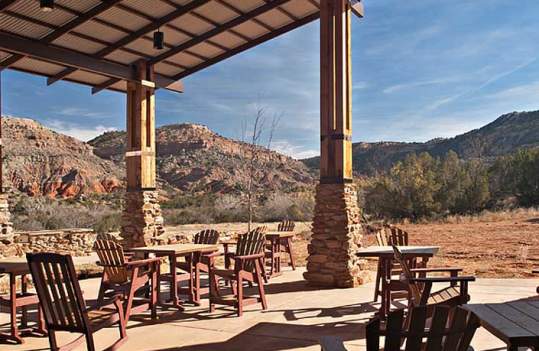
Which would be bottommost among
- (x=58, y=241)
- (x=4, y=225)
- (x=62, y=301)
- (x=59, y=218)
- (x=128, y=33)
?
(x=58, y=241)

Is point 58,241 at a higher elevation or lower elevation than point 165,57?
lower

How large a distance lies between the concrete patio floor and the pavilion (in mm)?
1265

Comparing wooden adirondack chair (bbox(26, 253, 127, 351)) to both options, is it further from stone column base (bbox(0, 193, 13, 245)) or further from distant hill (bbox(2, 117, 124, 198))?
distant hill (bbox(2, 117, 124, 198))

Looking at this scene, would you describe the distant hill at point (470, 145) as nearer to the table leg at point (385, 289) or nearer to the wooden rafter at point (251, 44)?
the wooden rafter at point (251, 44)

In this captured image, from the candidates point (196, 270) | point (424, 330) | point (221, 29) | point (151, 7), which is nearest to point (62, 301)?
point (424, 330)

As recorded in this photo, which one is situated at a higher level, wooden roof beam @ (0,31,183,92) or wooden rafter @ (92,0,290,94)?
wooden rafter @ (92,0,290,94)

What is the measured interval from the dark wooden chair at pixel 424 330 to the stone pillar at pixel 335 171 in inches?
216

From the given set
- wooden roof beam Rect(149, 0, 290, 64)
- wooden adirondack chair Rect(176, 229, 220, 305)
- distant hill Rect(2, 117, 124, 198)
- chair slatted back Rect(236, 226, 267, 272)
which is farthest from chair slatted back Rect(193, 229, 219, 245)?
distant hill Rect(2, 117, 124, 198)

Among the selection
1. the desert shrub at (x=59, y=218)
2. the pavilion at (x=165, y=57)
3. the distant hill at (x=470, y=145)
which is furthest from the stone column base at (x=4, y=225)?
the distant hill at (x=470, y=145)

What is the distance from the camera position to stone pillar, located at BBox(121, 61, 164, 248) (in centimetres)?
1043

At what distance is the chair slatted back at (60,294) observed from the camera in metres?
3.76

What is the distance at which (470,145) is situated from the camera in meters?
51.1

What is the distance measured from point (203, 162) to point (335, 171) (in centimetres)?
3942

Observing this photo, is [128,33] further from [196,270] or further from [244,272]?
[244,272]
